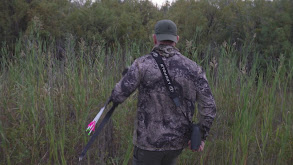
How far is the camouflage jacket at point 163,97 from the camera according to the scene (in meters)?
2.44

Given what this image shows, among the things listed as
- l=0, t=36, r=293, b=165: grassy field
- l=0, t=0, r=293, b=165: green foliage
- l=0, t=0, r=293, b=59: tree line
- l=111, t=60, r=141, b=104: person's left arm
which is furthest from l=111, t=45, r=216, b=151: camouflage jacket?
l=0, t=0, r=293, b=59: tree line

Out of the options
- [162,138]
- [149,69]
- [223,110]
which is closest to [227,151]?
[223,110]

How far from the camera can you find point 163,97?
2.47 metres

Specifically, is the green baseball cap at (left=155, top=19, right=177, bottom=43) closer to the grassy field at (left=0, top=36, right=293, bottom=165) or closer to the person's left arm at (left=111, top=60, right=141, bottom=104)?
the person's left arm at (left=111, top=60, right=141, bottom=104)

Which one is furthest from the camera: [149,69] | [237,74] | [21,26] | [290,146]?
[21,26]

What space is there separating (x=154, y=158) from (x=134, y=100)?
1788 millimetres

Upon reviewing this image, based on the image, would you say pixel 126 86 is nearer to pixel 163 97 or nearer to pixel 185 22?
pixel 163 97

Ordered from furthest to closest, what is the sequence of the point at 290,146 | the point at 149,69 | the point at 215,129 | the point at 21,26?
the point at 21,26
the point at 215,129
the point at 290,146
the point at 149,69

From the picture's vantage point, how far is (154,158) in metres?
2.54

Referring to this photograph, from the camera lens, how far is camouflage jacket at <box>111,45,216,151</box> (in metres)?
2.44

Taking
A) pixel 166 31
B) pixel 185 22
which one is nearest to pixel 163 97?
pixel 166 31

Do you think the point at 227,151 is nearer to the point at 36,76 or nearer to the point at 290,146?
the point at 290,146

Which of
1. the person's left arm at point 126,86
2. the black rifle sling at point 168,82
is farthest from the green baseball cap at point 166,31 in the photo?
the person's left arm at point 126,86

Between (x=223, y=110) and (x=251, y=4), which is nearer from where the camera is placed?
(x=223, y=110)
